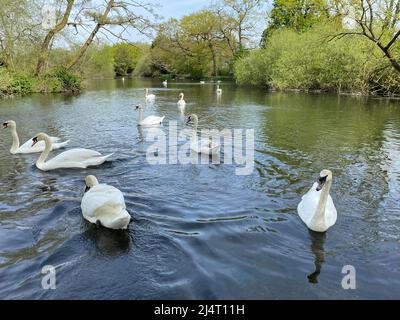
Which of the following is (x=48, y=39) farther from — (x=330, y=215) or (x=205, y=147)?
(x=330, y=215)

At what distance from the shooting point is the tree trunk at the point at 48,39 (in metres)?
31.7

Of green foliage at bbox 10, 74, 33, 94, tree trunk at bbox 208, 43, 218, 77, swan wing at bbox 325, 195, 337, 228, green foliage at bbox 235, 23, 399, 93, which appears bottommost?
swan wing at bbox 325, 195, 337, 228

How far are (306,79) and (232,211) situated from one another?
33.0 meters

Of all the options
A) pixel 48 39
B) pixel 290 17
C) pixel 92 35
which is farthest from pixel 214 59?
pixel 48 39

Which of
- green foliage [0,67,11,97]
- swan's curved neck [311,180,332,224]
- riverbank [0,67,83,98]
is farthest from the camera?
riverbank [0,67,83,98]

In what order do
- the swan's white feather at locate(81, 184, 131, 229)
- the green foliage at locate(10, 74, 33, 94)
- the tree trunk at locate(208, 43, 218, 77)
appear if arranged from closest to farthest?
the swan's white feather at locate(81, 184, 131, 229) < the green foliage at locate(10, 74, 33, 94) < the tree trunk at locate(208, 43, 218, 77)

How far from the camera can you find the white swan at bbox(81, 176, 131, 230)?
18.9ft

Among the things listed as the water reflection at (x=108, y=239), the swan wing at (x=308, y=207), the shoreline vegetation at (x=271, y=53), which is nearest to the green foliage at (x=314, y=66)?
the shoreline vegetation at (x=271, y=53)

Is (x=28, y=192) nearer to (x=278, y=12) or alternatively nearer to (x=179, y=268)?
(x=179, y=268)

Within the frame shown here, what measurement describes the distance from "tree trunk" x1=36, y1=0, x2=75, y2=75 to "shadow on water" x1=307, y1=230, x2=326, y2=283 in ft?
103

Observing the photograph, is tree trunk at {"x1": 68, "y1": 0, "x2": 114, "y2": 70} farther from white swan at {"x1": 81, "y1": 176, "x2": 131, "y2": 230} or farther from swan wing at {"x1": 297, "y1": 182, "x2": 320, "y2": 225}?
swan wing at {"x1": 297, "y1": 182, "x2": 320, "y2": 225}

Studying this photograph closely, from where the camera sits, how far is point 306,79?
1462 inches

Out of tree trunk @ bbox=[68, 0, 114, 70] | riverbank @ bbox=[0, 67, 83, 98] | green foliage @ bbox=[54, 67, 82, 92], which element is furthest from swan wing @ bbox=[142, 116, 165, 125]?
tree trunk @ bbox=[68, 0, 114, 70]
